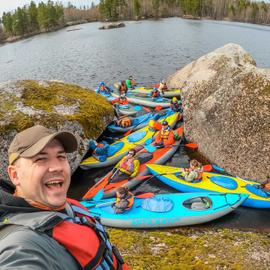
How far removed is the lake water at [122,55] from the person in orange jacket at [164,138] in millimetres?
16327

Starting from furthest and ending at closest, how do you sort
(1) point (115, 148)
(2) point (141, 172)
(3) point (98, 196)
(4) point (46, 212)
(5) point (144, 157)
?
(1) point (115, 148) → (5) point (144, 157) → (2) point (141, 172) → (3) point (98, 196) → (4) point (46, 212)

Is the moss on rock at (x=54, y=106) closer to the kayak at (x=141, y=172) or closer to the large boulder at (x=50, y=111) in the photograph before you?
the large boulder at (x=50, y=111)

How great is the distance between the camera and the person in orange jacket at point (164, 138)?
14047 mm

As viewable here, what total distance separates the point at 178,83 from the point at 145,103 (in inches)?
166

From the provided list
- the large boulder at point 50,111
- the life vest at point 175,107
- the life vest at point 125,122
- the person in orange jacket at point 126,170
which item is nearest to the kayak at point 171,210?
the person in orange jacket at point 126,170

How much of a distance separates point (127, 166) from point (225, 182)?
3808mm

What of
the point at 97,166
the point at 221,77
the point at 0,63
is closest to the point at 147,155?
the point at 97,166

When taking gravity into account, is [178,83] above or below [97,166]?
above

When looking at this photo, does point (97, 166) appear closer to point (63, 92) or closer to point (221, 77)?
point (63, 92)

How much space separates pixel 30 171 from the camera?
88.1 inches

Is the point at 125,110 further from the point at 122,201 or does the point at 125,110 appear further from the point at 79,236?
the point at 79,236

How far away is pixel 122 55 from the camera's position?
41125 millimetres

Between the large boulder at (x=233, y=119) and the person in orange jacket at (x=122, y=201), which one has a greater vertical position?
the large boulder at (x=233, y=119)

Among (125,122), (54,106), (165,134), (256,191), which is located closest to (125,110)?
(125,122)
